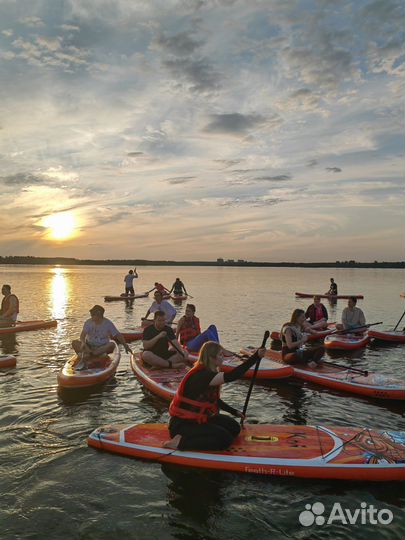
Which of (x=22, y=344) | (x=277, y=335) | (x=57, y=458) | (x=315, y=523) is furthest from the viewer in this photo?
(x=277, y=335)

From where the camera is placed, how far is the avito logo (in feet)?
20.5

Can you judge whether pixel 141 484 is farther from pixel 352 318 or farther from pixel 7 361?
pixel 352 318

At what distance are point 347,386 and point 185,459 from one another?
6.19 m

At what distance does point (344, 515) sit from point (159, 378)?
6302mm

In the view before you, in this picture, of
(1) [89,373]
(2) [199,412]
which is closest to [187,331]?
(1) [89,373]

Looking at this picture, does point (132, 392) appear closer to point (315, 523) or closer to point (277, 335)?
point (315, 523)

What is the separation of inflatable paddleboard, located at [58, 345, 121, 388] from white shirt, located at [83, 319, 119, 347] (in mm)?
485

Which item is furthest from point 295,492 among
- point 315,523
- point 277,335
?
point 277,335

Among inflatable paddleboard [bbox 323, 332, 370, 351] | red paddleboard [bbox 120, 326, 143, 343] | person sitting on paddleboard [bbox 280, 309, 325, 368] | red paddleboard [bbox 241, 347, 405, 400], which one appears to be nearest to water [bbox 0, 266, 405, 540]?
red paddleboard [bbox 241, 347, 405, 400]

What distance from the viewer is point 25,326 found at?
71.2 feet

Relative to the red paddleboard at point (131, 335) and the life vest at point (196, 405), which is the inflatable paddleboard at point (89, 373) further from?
the red paddleboard at point (131, 335)

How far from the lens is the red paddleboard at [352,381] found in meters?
11.2

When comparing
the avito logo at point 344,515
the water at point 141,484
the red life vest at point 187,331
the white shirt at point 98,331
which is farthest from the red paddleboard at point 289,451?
the red life vest at point 187,331

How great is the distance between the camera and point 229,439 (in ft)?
24.7
